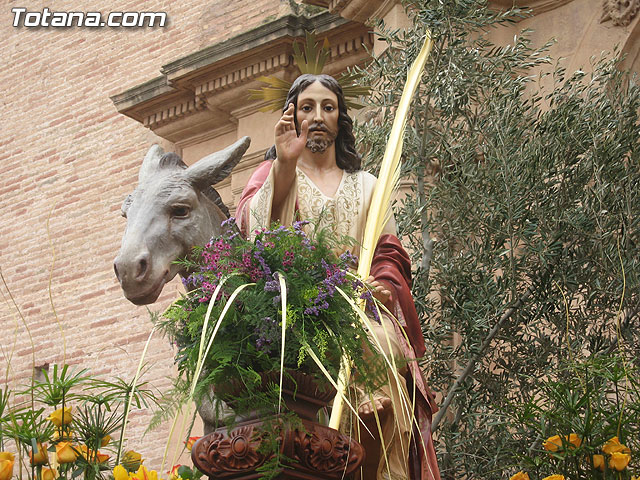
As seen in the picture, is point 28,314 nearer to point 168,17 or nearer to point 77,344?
point 77,344

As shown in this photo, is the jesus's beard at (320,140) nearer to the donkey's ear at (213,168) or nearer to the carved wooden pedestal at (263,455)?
the donkey's ear at (213,168)

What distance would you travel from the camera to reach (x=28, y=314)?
14.5 m

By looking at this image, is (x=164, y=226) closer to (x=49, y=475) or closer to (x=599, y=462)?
(x=49, y=475)

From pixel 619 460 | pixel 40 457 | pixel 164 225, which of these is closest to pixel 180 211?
pixel 164 225

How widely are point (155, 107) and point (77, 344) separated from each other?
3.06 metres

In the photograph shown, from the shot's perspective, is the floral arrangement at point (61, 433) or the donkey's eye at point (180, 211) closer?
the floral arrangement at point (61, 433)

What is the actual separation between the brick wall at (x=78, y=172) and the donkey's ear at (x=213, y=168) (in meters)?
6.40

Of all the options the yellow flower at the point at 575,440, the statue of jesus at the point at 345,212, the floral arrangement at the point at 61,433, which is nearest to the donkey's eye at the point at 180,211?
the statue of jesus at the point at 345,212

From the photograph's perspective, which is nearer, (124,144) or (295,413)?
(295,413)

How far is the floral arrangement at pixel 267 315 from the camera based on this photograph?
3.94 metres

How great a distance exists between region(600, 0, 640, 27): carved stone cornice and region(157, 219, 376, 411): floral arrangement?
20.7 feet

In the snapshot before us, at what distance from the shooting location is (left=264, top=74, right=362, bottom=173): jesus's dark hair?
18.4 ft

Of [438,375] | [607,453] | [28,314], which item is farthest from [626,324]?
[28,314]

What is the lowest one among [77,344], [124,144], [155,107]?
[77,344]
